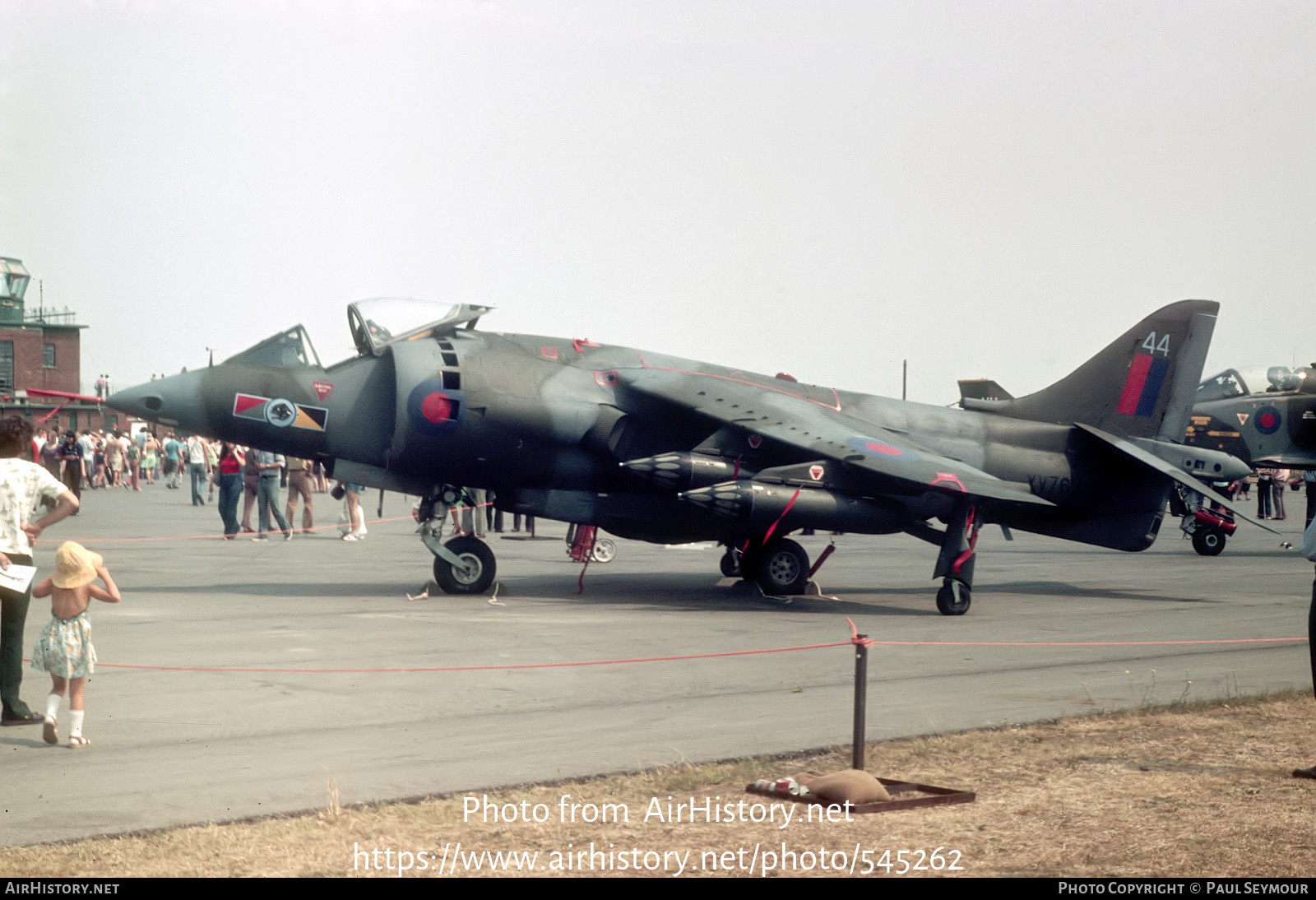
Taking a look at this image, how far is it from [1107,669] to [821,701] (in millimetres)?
3094

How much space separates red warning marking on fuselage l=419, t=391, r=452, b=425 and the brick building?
2485 centimetres

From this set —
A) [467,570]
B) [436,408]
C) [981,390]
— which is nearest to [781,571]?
[467,570]

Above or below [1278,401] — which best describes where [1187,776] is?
below

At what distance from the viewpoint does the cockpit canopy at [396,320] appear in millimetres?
15555

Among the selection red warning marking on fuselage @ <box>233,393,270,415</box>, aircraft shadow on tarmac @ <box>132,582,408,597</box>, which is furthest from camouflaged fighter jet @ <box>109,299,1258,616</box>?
aircraft shadow on tarmac @ <box>132,582,408,597</box>

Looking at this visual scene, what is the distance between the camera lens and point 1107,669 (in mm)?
10984

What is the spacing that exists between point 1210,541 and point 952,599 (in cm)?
1154

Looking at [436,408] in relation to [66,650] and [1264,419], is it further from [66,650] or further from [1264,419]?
[1264,419]

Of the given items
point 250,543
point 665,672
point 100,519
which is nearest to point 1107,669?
point 665,672

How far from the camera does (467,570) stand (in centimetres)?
1593

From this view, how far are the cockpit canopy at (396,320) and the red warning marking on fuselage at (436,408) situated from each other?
0.87 metres

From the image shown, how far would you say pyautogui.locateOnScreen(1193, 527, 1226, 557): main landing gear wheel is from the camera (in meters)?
24.1

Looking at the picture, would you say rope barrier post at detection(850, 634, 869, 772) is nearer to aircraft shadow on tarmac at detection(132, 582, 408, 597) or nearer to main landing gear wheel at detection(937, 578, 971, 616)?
main landing gear wheel at detection(937, 578, 971, 616)

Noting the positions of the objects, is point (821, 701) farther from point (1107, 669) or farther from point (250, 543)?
point (250, 543)
